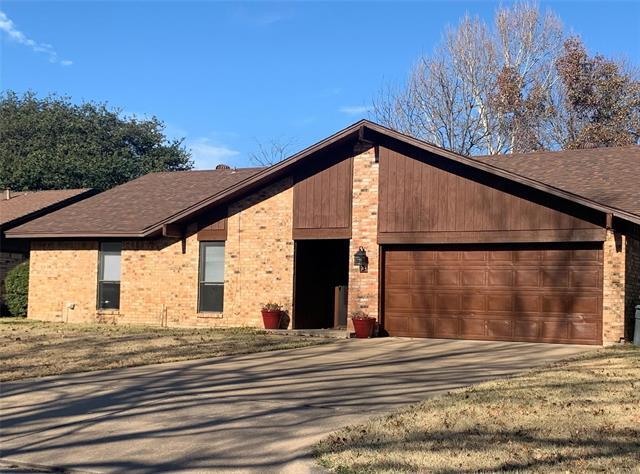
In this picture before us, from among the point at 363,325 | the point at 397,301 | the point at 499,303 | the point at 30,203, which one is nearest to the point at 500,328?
the point at 499,303

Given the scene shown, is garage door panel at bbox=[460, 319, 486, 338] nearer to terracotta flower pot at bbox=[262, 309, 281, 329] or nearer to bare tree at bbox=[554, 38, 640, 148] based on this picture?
terracotta flower pot at bbox=[262, 309, 281, 329]

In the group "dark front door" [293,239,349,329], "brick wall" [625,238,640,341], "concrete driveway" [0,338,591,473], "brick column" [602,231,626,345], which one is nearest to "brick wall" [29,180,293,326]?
"dark front door" [293,239,349,329]

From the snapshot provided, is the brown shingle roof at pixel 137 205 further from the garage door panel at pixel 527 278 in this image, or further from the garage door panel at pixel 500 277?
the garage door panel at pixel 527 278

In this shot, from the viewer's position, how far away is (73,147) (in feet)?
163

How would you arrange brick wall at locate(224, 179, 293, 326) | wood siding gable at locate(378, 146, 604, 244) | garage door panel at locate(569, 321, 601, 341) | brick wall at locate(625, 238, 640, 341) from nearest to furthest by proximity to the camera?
1. brick wall at locate(625, 238, 640, 341)
2. garage door panel at locate(569, 321, 601, 341)
3. wood siding gable at locate(378, 146, 604, 244)
4. brick wall at locate(224, 179, 293, 326)

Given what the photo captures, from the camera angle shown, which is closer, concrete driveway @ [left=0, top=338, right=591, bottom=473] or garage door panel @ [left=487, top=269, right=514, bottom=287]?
concrete driveway @ [left=0, top=338, right=591, bottom=473]

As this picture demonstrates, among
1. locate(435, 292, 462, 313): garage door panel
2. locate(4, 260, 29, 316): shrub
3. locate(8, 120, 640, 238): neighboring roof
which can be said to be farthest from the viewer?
locate(4, 260, 29, 316): shrub

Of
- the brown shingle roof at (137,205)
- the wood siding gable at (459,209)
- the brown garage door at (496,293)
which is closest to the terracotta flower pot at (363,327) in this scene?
the brown garage door at (496,293)

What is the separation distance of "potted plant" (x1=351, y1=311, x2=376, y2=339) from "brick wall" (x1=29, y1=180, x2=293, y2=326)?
7.95ft

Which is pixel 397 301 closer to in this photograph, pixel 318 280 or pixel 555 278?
pixel 318 280

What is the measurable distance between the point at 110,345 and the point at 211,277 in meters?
6.01

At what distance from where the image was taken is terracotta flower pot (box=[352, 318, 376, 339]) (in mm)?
18859

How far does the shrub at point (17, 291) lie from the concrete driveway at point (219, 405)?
13.6 metres

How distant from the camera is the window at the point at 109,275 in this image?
23.0 metres
